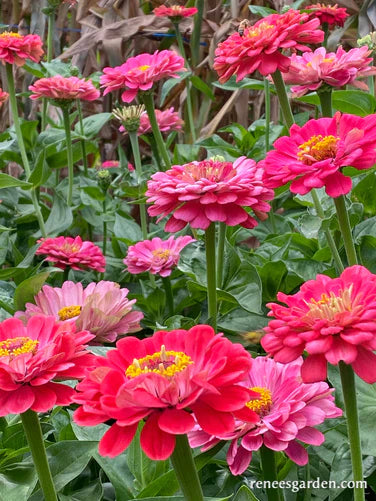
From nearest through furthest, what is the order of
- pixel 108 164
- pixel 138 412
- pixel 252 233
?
pixel 138 412 < pixel 252 233 < pixel 108 164

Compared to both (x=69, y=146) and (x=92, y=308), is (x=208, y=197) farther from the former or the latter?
(x=69, y=146)

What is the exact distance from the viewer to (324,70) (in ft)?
2.94

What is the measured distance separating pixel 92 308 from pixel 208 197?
236mm

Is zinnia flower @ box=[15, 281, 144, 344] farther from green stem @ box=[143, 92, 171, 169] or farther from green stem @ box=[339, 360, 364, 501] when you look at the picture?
green stem @ box=[339, 360, 364, 501]

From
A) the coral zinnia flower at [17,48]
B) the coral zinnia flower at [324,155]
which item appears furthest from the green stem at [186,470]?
the coral zinnia flower at [17,48]

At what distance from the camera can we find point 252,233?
1.31 m

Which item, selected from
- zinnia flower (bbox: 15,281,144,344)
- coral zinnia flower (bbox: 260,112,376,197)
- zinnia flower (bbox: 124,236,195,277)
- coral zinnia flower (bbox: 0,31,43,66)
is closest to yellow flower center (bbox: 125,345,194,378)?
coral zinnia flower (bbox: 260,112,376,197)

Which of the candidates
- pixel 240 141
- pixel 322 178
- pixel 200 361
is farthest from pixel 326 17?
pixel 200 361

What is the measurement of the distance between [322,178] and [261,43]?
23 cm

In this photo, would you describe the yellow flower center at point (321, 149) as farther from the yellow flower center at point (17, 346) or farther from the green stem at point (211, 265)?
the yellow flower center at point (17, 346)

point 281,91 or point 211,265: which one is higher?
point 281,91

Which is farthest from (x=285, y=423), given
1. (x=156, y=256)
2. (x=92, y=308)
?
(x=156, y=256)

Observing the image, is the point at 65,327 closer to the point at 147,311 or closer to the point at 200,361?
the point at 200,361

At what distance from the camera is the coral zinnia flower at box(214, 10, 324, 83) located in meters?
0.84
